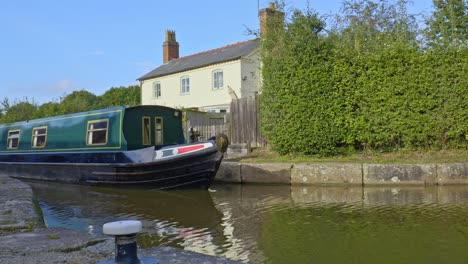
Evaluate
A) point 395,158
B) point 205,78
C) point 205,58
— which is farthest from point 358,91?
point 205,58

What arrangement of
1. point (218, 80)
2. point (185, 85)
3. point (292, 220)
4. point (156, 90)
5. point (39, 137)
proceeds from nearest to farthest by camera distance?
point (292, 220), point (39, 137), point (218, 80), point (185, 85), point (156, 90)

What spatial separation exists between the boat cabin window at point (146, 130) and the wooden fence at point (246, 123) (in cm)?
385

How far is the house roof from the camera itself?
23969 mm

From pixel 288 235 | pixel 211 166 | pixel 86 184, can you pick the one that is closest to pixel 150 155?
pixel 211 166

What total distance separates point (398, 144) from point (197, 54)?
19204 millimetres

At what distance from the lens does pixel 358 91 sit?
11398 mm

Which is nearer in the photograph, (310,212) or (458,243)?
(458,243)

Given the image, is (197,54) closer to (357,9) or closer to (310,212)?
(357,9)

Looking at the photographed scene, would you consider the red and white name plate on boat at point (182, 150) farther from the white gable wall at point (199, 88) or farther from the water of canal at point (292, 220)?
the white gable wall at point (199, 88)

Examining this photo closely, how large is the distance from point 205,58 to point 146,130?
15.8 metres

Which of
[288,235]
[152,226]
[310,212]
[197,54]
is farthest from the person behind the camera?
[197,54]

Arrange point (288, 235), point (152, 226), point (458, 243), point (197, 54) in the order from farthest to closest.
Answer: point (197, 54)
point (152, 226)
point (288, 235)
point (458, 243)

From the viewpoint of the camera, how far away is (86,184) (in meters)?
11.4

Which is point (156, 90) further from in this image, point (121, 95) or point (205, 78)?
point (121, 95)
